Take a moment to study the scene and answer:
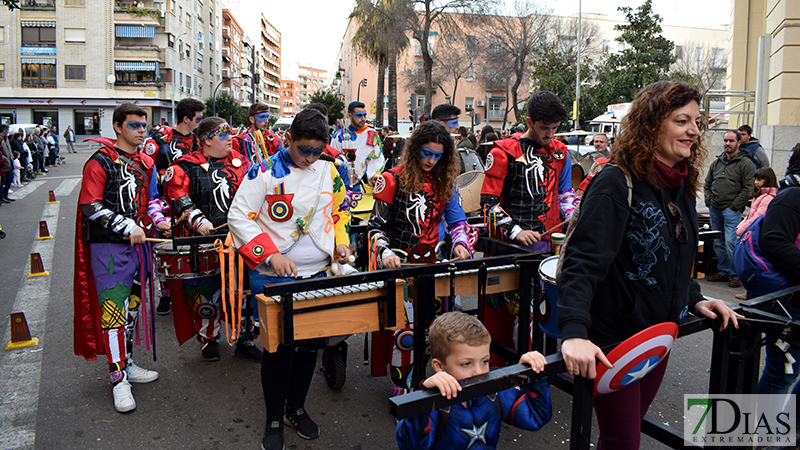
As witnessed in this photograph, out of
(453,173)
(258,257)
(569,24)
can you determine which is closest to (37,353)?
(258,257)

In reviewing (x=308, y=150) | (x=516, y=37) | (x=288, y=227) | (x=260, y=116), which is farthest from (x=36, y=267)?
(x=516, y=37)

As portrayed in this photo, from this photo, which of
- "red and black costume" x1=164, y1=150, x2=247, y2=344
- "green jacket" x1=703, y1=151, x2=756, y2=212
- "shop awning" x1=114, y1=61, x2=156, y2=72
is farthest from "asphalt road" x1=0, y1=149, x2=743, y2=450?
"shop awning" x1=114, y1=61, x2=156, y2=72

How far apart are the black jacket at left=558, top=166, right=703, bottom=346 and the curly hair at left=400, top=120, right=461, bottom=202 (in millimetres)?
1806

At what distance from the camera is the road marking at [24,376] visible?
377cm

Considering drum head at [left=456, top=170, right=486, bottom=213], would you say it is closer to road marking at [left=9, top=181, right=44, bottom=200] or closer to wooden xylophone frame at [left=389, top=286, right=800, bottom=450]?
wooden xylophone frame at [left=389, top=286, right=800, bottom=450]

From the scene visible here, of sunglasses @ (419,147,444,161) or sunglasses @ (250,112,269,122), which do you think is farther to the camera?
sunglasses @ (250,112,269,122)

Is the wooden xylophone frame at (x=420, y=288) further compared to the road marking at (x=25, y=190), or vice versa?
the road marking at (x=25, y=190)

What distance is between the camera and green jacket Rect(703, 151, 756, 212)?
25.4ft

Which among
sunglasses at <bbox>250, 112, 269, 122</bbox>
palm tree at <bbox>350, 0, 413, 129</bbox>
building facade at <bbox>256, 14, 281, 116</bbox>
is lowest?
sunglasses at <bbox>250, 112, 269, 122</bbox>

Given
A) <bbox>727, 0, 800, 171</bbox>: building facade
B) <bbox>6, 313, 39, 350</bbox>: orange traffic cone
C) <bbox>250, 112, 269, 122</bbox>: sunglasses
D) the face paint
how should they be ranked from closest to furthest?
the face paint, <bbox>6, 313, 39, 350</bbox>: orange traffic cone, <bbox>250, 112, 269, 122</bbox>: sunglasses, <bbox>727, 0, 800, 171</bbox>: building facade

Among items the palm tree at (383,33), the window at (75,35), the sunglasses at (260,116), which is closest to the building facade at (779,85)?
the sunglasses at (260,116)

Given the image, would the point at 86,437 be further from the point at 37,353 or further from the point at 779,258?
the point at 779,258

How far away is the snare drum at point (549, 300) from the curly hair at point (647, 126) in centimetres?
98

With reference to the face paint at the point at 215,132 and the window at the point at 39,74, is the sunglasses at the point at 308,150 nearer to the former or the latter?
the face paint at the point at 215,132
